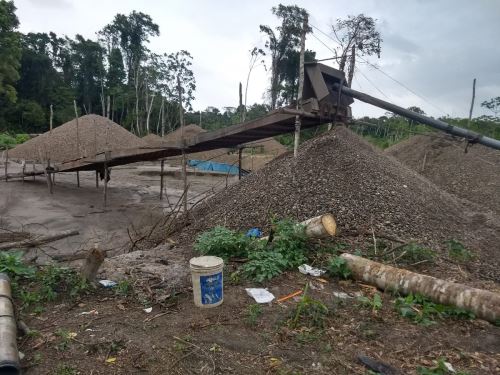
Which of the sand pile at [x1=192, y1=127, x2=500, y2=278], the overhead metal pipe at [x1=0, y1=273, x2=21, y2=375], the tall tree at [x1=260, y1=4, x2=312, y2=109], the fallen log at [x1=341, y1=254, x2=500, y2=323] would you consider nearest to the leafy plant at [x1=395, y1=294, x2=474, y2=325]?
the fallen log at [x1=341, y1=254, x2=500, y2=323]

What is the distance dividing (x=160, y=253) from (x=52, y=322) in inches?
106

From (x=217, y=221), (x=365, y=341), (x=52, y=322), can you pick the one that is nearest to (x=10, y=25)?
(x=217, y=221)

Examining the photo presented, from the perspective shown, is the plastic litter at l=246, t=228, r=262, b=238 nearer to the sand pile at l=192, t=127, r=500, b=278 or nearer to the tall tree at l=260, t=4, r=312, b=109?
the sand pile at l=192, t=127, r=500, b=278

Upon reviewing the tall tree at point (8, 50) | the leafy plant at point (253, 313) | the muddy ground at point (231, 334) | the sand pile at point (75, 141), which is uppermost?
the tall tree at point (8, 50)

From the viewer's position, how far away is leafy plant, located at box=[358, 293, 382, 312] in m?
3.75

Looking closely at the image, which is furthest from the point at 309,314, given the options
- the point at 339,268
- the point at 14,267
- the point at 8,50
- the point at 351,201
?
the point at 8,50

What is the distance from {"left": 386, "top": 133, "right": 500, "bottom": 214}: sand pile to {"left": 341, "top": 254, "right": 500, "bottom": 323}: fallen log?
28.2 feet

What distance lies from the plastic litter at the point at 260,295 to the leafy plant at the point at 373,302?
40.0 inches

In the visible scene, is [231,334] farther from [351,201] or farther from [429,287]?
[351,201]

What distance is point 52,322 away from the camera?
3432mm

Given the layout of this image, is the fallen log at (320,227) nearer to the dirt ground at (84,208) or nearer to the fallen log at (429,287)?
the fallen log at (429,287)

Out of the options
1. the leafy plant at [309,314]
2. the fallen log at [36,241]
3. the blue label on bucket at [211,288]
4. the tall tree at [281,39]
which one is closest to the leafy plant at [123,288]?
the blue label on bucket at [211,288]

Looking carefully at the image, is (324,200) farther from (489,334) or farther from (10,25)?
(10,25)

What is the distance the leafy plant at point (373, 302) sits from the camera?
3.75 metres
